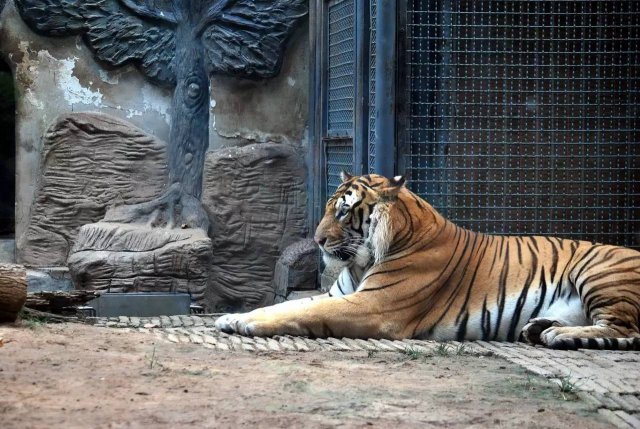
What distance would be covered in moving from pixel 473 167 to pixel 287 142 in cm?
249

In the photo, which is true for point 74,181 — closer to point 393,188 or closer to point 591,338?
point 393,188

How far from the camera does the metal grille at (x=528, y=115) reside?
25.8 feet

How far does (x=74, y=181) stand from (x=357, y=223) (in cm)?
398

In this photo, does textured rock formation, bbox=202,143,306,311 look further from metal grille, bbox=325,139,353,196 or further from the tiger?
the tiger

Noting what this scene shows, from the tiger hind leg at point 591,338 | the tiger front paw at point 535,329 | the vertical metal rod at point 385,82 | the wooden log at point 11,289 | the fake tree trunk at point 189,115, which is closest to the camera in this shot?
the wooden log at point 11,289

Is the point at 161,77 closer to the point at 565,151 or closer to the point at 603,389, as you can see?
the point at 565,151

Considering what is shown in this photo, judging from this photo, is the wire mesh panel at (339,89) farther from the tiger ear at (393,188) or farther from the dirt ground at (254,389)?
the dirt ground at (254,389)

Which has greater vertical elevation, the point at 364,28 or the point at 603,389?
the point at 364,28

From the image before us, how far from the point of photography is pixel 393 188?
6488 millimetres

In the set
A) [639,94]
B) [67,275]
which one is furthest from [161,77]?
[639,94]

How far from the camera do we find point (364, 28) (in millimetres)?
8227

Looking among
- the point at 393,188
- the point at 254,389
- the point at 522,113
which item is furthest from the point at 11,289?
the point at 522,113

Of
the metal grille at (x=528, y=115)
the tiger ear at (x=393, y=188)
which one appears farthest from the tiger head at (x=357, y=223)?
the metal grille at (x=528, y=115)

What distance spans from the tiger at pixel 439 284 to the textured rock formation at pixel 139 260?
2.74 m
